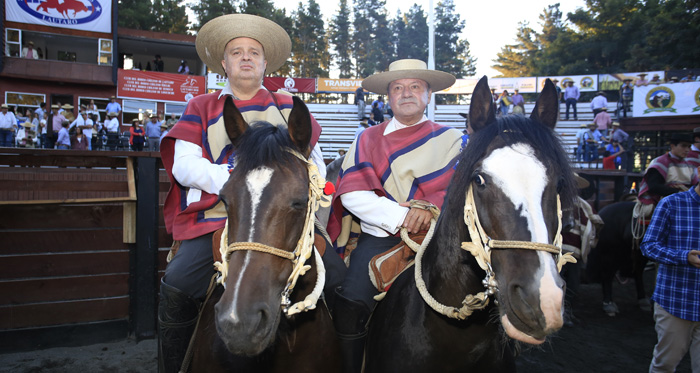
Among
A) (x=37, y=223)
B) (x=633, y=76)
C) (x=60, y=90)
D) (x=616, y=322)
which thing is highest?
(x=633, y=76)

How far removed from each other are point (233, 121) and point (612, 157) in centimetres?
1363

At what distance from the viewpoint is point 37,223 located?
5109mm

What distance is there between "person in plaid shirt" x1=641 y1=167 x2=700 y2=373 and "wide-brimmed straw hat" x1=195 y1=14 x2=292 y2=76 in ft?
12.2

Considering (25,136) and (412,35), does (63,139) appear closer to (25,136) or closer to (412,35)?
(25,136)

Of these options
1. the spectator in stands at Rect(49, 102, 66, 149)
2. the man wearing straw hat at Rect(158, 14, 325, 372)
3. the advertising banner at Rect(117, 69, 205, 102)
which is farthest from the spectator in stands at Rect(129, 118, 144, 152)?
the man wearing straw hat at Rect(158, 14, 325, 372)

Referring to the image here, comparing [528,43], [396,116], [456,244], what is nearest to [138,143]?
[396,116]

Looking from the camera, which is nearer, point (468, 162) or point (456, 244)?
point (468, 162)

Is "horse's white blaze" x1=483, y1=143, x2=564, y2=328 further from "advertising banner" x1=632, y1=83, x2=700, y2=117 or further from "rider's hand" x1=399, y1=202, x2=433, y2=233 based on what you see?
"advertising banner" x1=632, y1=83, x2=700, y2=117

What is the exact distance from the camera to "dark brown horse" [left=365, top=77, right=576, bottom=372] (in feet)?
5.41

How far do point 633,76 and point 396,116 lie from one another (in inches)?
1262

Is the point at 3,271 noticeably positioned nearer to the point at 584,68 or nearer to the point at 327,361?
the point at 327,361

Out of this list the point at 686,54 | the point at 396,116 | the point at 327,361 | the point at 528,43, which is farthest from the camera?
the point at 528,43

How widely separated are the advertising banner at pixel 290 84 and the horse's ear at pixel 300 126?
28.8 m

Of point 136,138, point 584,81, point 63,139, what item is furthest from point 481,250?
point 584,81
